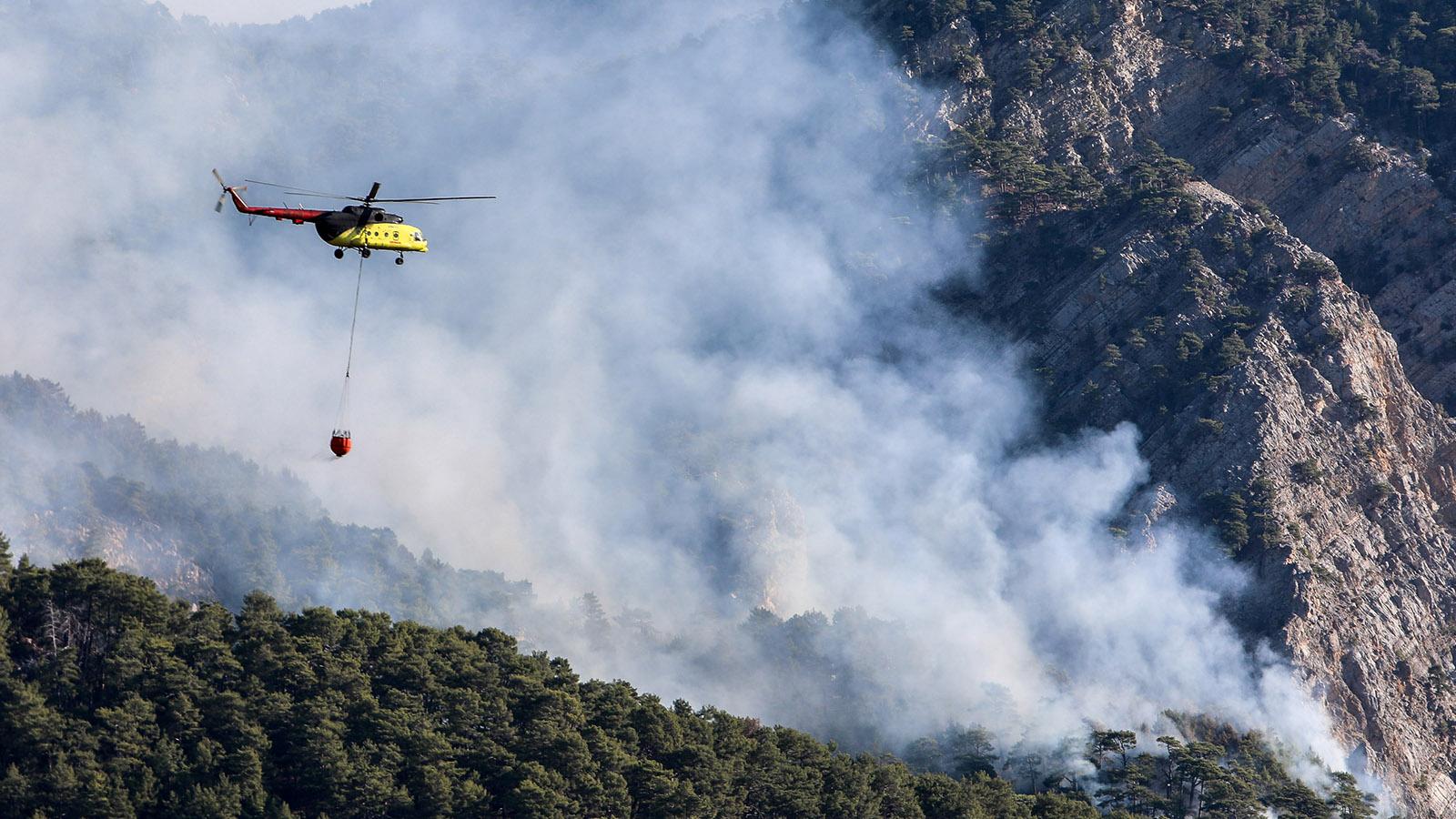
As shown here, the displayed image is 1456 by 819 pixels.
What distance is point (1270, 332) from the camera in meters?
156

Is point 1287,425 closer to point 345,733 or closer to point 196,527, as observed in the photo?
point 345,733

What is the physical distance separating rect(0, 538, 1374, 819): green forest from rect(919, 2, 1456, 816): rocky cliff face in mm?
36657

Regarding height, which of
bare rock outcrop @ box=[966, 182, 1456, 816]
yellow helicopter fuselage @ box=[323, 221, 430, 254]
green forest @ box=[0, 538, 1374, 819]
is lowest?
green forest @ box=[0, 538, 1374, 819]

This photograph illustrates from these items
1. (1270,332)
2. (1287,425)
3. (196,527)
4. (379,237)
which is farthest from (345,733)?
(1270,332)

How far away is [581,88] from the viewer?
19938 centimetres

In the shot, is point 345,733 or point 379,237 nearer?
point 379,237

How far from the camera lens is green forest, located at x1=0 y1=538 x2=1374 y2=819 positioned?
99.0m

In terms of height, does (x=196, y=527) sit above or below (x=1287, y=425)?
above

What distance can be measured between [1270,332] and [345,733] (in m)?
79.9

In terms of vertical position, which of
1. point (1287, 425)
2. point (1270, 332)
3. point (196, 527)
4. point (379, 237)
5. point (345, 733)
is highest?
point (1270, 332)

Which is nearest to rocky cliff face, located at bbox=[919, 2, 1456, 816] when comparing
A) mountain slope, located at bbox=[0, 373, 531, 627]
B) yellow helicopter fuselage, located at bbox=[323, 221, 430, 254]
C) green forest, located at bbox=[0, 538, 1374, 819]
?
green forest, located at bbox=[0, 538, 1374, 819]

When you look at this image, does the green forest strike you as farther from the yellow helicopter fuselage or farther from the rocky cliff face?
the rocky cliff face

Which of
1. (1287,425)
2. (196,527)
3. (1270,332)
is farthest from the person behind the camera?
(196,527)

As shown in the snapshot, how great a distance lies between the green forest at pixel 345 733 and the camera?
99000 mm
